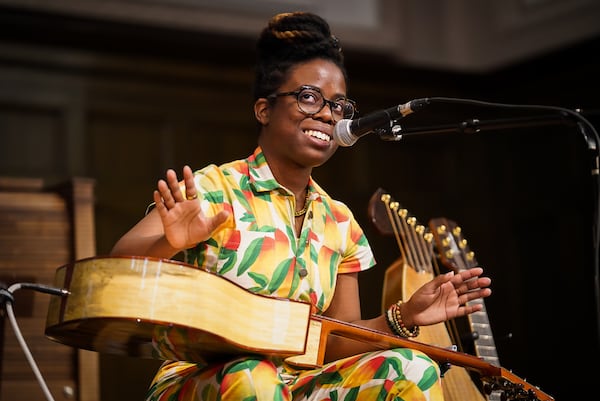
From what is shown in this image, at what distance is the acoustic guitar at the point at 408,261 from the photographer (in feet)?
8.98

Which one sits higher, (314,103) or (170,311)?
(314,103)

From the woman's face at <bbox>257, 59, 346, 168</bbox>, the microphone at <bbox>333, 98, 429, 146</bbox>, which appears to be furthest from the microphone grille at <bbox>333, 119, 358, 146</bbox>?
the woman's face at <bbox>257, 59, 346, 168</bbox>

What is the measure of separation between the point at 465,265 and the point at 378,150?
2.11 m

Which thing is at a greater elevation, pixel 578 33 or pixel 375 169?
pixel 578 33

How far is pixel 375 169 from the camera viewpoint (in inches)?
193

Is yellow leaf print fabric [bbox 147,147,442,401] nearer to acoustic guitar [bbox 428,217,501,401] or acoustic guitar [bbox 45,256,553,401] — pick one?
acoustic guitar [bbox 45,256,553,401]

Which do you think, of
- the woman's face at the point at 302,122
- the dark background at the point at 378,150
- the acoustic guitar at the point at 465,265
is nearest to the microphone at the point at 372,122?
the woman's face at the point at 302,122

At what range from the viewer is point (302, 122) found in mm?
2391

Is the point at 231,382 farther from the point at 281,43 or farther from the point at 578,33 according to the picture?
the point at 578,33

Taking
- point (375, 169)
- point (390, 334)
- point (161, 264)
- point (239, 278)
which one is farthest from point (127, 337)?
point (375, 169)

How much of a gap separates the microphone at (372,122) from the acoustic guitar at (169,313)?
407mm

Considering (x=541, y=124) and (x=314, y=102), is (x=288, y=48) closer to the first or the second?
(x=314, y=102)

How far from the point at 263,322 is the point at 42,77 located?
8.72 ft

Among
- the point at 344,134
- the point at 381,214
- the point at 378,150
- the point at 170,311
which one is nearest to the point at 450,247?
the point at 381,214
